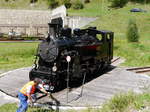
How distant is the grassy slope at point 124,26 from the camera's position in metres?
23.1

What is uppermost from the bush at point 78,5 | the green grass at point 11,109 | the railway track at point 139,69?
the bush at point 78,5

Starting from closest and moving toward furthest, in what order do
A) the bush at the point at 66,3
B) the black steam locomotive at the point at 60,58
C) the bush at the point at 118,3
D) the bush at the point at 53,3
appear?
1. the black steam locomotive at the point at 60,58
2. the bush at the point at 118,3
3. the bush at the point at 66,3
4. the bush at the point at 53,3

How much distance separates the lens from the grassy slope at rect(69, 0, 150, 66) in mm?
23059

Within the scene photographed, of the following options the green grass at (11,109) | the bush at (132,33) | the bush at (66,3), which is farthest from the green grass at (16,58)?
the bush at (66,3)

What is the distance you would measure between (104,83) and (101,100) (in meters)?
3.15

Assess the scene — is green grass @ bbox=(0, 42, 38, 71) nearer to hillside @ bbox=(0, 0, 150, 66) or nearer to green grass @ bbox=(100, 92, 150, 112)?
hillside @ bbox=(0, 0, 150, 66)

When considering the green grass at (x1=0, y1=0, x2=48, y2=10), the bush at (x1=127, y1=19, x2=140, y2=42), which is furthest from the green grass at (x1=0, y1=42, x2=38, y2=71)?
the green grass at (x1=0, y1=0, x2=48, y2=10)

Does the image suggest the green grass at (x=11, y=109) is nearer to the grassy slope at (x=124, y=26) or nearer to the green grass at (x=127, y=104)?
the green grass at (x=127, y=104)

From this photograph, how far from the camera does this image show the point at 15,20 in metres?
46.3

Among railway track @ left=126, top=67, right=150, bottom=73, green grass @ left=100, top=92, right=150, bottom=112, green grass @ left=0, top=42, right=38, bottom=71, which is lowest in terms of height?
railway track @ left=126, top=67, right=150, bottom=73

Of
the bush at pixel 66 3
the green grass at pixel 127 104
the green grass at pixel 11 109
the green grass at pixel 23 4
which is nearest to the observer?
the green grass at pixel 127 104

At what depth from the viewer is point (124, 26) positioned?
43.1 m

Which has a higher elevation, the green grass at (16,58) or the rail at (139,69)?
the green grass at (16,58)

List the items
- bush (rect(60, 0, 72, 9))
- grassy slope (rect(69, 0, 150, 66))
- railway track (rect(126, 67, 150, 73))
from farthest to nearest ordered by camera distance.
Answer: bush (rect(60, 0, 72, 9)), grassy slope (rect(69, 0, 150, 66)), railway track (rect(126, 67, 150, 73))
